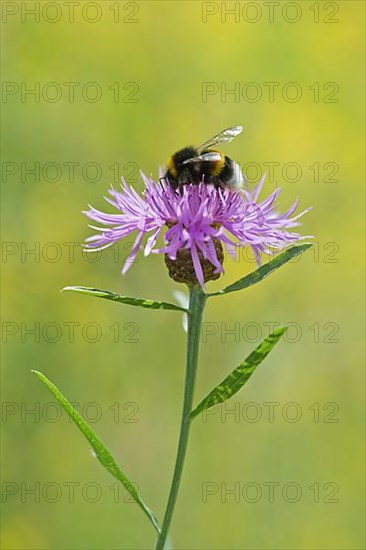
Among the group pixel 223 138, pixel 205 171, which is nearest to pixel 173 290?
pixel 223 138

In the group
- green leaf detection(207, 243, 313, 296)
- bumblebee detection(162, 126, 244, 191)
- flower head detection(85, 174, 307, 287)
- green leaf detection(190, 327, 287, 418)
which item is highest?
bumblebee detection(162, 126, 244, 191)

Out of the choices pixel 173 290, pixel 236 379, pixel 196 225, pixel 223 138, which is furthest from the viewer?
pixel 173 290

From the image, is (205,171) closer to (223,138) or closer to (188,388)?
(223,138)

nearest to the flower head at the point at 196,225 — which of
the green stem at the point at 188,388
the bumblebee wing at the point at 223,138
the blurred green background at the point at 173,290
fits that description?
the green stem at the point at 188,388

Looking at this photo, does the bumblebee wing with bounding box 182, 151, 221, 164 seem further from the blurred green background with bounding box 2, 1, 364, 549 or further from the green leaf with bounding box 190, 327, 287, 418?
the blurred green background with bounding box 2, 1, 364, 549

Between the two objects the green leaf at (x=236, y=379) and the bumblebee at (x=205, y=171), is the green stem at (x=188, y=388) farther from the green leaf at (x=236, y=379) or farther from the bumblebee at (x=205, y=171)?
the bumblebee at (x=205, y=171)

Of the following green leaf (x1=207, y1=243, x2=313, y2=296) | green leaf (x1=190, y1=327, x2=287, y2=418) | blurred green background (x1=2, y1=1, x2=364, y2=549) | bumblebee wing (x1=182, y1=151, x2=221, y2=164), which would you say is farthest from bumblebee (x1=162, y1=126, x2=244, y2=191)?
blurred green background (x1=2, y1=1, x2=364, y2=549)

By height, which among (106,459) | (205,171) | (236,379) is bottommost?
(106,459)
